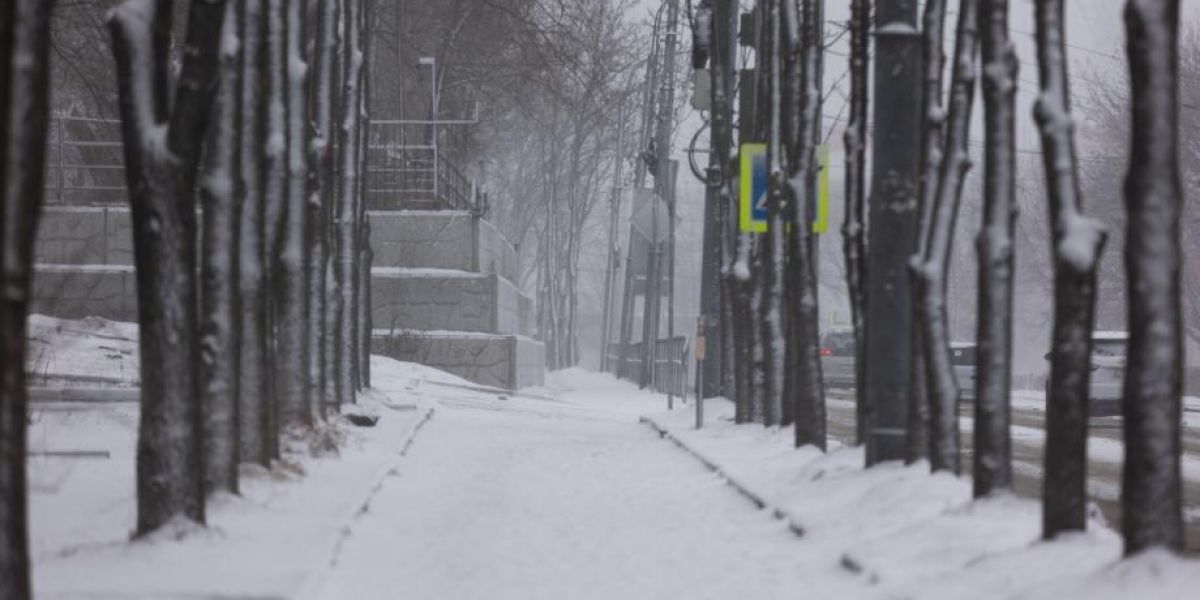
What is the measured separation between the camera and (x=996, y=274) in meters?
10.0

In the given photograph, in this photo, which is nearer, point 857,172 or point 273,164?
point 273,164

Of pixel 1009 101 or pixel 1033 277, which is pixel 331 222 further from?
pixel 1033 277

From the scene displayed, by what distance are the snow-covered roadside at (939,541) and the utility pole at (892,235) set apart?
1.32ft

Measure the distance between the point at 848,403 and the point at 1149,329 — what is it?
30270 millimetres

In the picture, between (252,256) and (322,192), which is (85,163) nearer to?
(322,192)

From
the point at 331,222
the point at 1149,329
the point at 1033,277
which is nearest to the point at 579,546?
the point at 1149,329

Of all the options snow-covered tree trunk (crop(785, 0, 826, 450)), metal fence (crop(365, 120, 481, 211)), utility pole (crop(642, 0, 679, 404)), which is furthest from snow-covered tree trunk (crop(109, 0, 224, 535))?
utility pole (crop(642, 0, 679, 404))

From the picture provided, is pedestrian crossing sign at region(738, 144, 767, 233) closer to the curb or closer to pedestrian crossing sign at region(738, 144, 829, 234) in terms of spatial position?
pedestrian crossing sign at region(738, 144, 829, 234)

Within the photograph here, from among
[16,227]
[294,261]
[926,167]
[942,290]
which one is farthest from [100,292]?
[16,227]

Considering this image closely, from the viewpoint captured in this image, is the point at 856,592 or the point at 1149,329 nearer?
the point at 1149,329

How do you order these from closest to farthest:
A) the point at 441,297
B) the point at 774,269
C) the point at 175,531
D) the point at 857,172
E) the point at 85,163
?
the point at 175,531 → the point at 857,172 → the point at 774,269 → the point at 85,163 → the point at 441,297

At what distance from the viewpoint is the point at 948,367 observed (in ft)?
38.4

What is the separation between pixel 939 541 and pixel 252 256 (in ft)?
17.4

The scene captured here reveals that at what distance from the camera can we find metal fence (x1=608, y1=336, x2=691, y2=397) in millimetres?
33125
